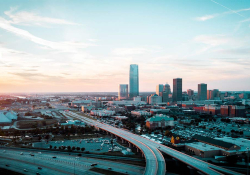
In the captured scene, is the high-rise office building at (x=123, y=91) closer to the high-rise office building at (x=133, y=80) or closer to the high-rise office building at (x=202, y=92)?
the high-rise office building at (x=133, y=80)

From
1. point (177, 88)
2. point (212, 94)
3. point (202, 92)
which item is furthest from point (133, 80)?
point (212, 94)

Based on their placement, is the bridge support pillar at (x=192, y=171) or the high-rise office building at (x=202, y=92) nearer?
the bridge support pillar at (x=192, y=171)

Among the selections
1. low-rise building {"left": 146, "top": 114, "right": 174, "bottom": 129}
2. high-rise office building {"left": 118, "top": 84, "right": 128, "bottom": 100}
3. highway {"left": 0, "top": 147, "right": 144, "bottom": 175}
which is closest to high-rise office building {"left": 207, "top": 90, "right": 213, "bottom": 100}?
high-rise office building {"left": 118, "top": 84, "right": 128, "bottom": 100}

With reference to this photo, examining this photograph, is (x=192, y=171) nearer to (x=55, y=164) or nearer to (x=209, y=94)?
(x=55, y=164)

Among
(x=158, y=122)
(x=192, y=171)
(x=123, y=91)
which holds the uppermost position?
(x=123, y=91)

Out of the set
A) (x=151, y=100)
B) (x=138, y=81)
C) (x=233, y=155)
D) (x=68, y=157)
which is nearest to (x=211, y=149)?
(x=233, y=155)

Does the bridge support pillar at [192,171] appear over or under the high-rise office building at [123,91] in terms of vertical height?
under

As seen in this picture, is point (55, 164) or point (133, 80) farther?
point (133, 80)

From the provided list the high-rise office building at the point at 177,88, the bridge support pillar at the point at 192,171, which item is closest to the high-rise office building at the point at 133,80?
the high-rise office building at the point at 177,88
